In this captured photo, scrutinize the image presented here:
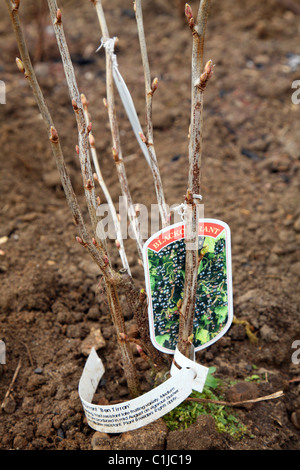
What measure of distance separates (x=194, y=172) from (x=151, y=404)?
725 mm

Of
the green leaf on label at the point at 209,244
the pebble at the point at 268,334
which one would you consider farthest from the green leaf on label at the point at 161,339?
the pebble at the point at 268,334

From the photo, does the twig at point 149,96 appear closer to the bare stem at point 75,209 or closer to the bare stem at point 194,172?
the bare stem at point 194,172

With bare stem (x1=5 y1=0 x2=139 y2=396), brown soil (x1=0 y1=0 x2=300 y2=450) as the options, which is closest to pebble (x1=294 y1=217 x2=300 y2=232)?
brown soil (x1=0 y1=0 x2=300 y2=450)

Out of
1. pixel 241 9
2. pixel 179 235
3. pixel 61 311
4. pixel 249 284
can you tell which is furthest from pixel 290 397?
pixel 241 9

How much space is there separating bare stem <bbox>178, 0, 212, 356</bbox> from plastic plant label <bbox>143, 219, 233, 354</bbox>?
50 millimetres

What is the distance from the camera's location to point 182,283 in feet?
5.10

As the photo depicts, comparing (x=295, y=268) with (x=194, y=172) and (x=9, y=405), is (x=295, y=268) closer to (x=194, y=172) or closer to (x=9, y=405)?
(x=194, y=172)

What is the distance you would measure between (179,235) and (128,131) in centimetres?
187

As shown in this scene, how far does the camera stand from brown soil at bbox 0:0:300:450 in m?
1.72

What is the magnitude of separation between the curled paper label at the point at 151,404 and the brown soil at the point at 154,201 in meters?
0.06

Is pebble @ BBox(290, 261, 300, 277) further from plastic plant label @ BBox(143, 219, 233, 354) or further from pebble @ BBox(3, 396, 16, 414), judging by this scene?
pebble @ BBox(3, 396, 16, 414)

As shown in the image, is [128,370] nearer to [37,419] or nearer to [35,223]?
[37,419]

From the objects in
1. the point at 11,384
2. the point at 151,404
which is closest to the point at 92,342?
the point at 11,384

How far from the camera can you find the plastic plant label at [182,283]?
1.45 meters
